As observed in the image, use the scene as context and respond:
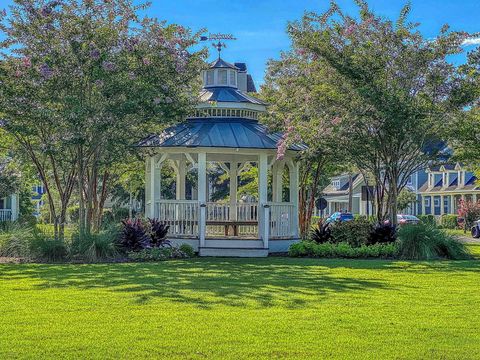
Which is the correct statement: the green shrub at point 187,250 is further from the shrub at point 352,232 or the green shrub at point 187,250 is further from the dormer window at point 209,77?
the dormer window at point 209,77

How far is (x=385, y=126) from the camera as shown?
1769 cm

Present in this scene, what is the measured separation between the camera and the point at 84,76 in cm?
1656

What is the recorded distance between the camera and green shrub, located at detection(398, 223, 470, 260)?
55.9ft

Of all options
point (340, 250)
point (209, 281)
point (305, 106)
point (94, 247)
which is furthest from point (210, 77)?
point (209, 281)

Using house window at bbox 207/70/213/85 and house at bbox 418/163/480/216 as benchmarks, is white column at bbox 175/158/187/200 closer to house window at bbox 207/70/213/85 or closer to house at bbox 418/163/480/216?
house window at bbox 207/70/213/85

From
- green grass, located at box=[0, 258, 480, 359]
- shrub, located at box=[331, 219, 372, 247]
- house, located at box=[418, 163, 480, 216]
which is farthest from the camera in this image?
house, located at box=[418, 163, 480, 216]

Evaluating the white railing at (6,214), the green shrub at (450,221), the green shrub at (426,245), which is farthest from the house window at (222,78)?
the green shrub at (450,221)

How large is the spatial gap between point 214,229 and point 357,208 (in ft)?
150

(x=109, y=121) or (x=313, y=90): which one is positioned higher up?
(x=313, y=90)

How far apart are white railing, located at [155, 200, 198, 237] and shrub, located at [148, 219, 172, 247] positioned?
84 centimetres

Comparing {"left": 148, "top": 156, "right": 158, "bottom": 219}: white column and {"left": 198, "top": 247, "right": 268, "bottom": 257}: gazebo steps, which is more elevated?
{"left": 148, "top": 156, "right": 158, "bottom": 219}: white column

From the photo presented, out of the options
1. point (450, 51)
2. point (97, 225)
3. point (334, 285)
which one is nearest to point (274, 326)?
point (334, 285)

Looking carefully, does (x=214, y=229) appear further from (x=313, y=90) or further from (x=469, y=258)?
(x=469, y=258)

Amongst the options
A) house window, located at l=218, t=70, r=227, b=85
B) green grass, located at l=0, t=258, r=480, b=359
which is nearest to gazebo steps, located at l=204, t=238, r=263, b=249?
green grass, located at l=0, t=258, r=480, b=359
